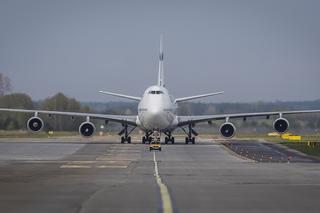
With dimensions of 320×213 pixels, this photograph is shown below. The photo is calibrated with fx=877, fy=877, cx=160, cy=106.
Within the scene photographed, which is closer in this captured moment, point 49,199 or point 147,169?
point 49,199

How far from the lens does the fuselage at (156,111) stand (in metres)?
71.6

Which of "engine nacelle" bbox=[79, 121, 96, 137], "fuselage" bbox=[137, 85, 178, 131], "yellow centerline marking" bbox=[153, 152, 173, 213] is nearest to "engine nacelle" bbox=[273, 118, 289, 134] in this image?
"fuselage" bbox=[137, 85, 178, 131]

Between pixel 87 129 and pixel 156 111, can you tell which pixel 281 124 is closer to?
pixel 156 111

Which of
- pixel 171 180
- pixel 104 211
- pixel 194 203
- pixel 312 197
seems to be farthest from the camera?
pixel 171 180

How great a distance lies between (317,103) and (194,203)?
154991 millimetres

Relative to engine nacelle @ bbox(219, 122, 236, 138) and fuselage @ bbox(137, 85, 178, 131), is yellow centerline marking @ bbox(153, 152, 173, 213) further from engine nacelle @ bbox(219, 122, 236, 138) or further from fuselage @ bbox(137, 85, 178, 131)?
engine nacelle @ bbox(219, 122, 236, 138)

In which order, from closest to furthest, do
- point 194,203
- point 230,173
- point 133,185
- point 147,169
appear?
point 194,203 < point 133,185 < point 230,173 < point 147,169

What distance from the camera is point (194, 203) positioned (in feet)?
66.8

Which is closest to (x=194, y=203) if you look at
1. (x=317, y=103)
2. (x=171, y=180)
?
(x=171, y=180)

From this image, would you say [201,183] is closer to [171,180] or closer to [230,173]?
[171,180]

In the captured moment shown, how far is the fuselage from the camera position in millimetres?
71625

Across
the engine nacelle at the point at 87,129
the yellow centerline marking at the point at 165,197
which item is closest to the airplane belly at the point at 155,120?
the engine nacelle at the point at 87,129

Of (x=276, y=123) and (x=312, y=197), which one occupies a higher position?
(x=276, y=123)

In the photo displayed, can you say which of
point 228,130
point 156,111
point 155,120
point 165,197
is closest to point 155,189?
point 165,197
